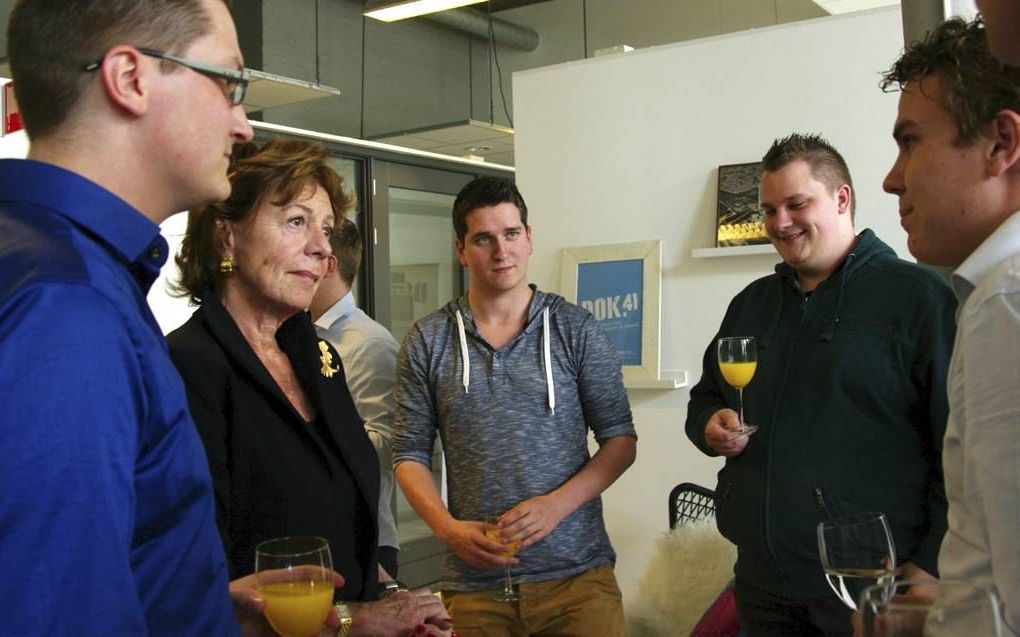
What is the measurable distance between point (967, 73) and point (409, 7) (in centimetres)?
495

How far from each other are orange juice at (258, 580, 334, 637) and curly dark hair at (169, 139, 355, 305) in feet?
2.45

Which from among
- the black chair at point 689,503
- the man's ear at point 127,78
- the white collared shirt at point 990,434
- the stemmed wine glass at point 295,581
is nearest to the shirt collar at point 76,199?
the man's ear at point 127,78

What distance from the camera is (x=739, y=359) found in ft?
8.34

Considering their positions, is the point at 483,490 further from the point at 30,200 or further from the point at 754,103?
the point at 754,103

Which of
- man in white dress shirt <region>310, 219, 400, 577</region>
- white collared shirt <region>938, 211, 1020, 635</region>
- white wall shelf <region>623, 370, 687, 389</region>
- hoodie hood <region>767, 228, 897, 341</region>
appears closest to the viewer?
white collared shirt <region>938, 211, 1020, 635</region>

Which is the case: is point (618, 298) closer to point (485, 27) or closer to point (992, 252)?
point (992, 252)

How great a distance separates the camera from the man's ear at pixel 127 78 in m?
1.16

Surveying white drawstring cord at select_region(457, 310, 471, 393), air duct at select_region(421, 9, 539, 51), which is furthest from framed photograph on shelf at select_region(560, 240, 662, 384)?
air duct at select_region(421, 9, 539, 51)

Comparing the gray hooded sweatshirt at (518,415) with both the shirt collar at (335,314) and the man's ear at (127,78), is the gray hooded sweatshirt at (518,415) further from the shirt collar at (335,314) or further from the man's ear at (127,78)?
the man's ear at (127,78)

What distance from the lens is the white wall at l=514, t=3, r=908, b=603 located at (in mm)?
3824

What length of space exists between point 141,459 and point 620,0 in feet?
31.1

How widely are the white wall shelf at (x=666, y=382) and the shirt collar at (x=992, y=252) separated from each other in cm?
277

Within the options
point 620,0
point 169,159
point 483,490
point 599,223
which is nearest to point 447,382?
point 483,490

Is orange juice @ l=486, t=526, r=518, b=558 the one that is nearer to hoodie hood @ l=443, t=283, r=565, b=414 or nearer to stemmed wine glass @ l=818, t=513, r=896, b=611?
hoodie hood @ l=443, t=283, r=565, b=414
